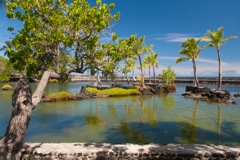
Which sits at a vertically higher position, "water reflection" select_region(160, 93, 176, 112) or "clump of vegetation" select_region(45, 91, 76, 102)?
"clump of vegetation" select_region(45, 91, 76, 102)

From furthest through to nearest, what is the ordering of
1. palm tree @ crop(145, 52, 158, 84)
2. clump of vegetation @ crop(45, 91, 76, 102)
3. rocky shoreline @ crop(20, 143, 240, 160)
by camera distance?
palm tree @ crop(145, 52, 158, 84) → clump of vegetation @ crop(45, 91, 76, 102) → rocky shoreline @ crop(20, 143, 240, 160)

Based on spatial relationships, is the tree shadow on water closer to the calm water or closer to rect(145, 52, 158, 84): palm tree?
the calm water

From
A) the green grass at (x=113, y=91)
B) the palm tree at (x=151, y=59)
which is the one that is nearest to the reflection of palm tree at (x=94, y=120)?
the green grass at (x=113, y=91)

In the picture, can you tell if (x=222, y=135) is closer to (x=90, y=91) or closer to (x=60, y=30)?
(x=60, y=30)

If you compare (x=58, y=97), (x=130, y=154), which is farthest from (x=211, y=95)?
(x=130, y=154)

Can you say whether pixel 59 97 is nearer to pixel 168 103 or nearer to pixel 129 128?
pixel 168 103

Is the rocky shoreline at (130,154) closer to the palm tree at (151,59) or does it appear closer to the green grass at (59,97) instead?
the green grass at (59,97)

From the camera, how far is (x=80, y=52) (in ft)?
35.4

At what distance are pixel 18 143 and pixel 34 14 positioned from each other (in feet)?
18.5

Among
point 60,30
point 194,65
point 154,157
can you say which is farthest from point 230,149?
point 194,65

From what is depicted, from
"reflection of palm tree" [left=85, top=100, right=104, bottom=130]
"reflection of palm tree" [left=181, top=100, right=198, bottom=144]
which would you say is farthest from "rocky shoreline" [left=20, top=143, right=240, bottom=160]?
"reflection of palm tree" [left=85, top=100, right=104, bottom=130]

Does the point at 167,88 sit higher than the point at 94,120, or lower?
higher

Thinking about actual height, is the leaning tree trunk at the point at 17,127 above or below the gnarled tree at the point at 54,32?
below

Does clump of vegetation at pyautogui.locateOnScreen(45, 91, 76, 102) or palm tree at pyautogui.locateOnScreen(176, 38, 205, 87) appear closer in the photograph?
clump of vegetation at pyautogui.locateOnScreen(45, 91, 76, 102)
